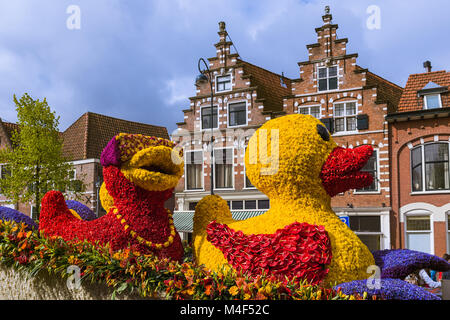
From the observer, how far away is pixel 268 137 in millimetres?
3922

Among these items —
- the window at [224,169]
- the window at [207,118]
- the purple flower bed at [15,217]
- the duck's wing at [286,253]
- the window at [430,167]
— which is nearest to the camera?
the duck's wing at [286,253]

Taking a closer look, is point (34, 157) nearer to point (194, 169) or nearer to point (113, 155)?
point (194, 169)

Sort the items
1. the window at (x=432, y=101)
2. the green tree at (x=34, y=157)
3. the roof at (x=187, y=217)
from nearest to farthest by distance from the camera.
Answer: the green tree at (x=34, y=157)
the roof at (x=187, y=217)
the window at (x=432, y=101)

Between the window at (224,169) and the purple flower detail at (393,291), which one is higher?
the window at (224,169)

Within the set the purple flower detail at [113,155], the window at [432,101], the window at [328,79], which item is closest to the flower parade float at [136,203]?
the purple flower detail at [113,155]

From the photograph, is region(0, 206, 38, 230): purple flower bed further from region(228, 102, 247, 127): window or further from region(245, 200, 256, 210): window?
region(228, 102, 247, 127): window

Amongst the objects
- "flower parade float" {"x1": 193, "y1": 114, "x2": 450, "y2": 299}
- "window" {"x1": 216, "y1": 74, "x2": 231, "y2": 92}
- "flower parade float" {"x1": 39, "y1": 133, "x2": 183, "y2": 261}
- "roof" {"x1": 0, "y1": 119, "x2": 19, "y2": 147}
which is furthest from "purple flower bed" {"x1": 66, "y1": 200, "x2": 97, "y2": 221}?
"roof" {"x1": 0, "y1": 119, "x2": 19, "y2": 147}

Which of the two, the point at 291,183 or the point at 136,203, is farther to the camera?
the point at 136,203

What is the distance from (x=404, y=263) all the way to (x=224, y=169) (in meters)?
12.3

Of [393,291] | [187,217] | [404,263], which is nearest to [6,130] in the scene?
[187,217]

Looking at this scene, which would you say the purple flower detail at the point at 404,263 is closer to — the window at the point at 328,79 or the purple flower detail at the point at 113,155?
→ the purple flower detail at the point at 113,155

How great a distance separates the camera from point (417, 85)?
14758 mm

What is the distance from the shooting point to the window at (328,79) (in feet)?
49.4
